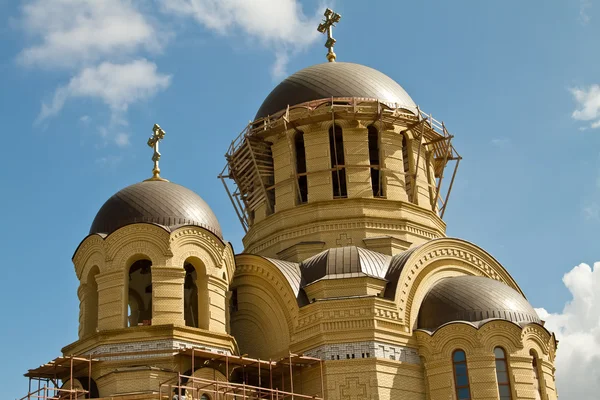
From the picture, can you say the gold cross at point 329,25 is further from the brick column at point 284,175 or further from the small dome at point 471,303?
the small dome at point 471,303

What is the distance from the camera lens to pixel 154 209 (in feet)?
72.4

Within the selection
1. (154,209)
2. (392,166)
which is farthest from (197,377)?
(392,166)

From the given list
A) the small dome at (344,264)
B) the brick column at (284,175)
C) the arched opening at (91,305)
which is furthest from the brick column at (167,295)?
the brick column at (284,175)

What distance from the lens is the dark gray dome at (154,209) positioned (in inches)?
866

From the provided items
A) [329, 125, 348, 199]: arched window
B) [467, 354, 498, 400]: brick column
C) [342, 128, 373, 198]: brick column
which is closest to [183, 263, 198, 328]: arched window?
[329, 125, 348, 199]: arched window

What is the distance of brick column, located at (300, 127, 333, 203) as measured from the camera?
25562mm

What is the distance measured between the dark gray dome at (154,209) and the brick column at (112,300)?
45.0 inches

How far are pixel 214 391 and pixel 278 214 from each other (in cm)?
716

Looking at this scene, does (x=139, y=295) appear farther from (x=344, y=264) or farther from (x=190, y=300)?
(x=344, y=264)

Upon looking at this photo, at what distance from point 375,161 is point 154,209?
24.5 ft

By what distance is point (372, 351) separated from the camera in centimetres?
2109

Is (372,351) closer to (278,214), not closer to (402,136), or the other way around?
(278,214)

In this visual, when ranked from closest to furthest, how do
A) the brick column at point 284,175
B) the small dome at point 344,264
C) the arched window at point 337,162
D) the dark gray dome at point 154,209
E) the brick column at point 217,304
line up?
the brick column at point 217,304
the dark gray dome at point 154,209
the small dome at point 344,264
the arched window at point 337,162
the brick column at point 284,175

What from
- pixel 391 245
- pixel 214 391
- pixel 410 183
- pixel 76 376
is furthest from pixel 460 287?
pixel 76 376
